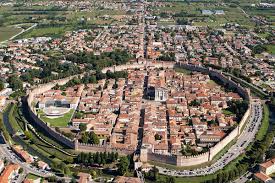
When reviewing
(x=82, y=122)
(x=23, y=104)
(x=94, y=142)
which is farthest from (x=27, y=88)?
(x=94, y=142)

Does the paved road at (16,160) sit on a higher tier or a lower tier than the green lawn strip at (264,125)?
higher

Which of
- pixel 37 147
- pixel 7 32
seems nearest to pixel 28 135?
pixel 37 147

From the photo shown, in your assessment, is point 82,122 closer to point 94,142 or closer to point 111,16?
point 94,142

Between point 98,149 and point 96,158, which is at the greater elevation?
point 96,158

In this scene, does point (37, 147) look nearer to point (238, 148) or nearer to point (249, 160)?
point (238, 148)

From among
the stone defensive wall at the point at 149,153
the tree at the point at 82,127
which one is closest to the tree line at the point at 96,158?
the stone defensive wall at the point at 149,153

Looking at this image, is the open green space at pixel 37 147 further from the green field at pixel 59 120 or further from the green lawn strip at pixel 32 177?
the green lawn strip at pixel 32 177
